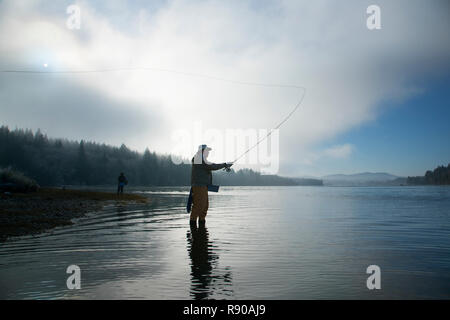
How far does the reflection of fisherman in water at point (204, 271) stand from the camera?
214 inches

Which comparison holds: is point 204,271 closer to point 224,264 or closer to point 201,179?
point 224,264

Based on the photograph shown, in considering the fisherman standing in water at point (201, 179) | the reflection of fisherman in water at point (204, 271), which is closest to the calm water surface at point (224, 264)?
the reflection of fisherman in water at point (204, 271)

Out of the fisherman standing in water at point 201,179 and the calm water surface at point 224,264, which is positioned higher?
the fisherman standing in water at point 201,179

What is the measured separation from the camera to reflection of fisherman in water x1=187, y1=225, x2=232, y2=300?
5.43m

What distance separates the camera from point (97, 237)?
11.0 m

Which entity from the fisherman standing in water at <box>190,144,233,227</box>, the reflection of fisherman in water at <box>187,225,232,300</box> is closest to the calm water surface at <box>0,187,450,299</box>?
the reflection of fisherman in water at <box>187,225,232,300</box>

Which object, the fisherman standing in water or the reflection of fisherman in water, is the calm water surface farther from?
the fisherman standing in water

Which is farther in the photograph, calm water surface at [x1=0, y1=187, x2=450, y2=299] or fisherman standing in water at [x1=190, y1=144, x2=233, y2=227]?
fisherman standing in water at [x1=190, y1=144, x2=233, y2=227]

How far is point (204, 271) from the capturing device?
21.8 ft

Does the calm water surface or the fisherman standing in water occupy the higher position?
the fisherman standing in water

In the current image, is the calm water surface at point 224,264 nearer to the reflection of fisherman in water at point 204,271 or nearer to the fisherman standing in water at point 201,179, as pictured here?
the reflection of fisherman in water at point 204,271

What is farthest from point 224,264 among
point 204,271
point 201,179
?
point 201,179
